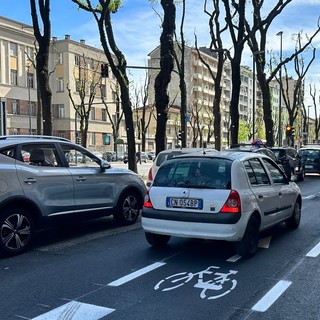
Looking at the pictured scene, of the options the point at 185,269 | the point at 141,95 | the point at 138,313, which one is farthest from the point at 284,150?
the point at 141,95

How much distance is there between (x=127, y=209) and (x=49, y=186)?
232 centimetres

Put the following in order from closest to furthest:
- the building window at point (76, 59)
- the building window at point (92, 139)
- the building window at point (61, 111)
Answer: the building window at point (76, 59)
the building window at point (61, 111)
the building window at point (92, 139)

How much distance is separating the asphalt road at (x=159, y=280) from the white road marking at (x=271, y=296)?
10 millimetres

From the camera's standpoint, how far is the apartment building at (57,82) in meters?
55.8

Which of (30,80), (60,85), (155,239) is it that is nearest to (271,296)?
(155,239)

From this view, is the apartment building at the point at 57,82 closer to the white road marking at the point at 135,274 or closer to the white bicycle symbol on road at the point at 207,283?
the white road marking at the point at 135,274

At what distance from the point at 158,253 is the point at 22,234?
2.14 metres

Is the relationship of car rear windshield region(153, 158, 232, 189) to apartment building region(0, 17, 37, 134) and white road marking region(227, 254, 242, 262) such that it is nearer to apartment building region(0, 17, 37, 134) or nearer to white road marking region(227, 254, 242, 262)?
white road marking region(227, 254, 242, 262)

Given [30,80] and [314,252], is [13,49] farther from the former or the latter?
[314,252]

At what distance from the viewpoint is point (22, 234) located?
7.00 m

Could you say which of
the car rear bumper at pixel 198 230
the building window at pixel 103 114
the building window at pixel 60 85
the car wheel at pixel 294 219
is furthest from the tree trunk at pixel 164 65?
the building window at pixel 103 114

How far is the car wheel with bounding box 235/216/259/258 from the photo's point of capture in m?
6.39

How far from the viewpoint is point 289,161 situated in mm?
20141

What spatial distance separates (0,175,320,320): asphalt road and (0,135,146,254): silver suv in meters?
0.48
